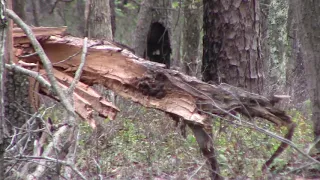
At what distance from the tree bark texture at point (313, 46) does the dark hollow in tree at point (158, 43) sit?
637 cm

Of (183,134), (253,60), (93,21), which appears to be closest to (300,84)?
(253,60)

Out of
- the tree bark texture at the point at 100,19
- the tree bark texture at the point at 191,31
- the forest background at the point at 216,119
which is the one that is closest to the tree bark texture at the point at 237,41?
the forest background at the point at 216,119

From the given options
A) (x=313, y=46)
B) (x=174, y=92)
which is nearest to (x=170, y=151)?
(x=174, y=92)

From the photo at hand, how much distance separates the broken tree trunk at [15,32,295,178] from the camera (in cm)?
559

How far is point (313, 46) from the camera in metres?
6.06

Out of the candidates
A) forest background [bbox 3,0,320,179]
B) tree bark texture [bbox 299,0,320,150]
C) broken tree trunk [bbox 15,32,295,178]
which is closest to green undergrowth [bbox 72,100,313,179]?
forest background [bbox 3,0,320,179]

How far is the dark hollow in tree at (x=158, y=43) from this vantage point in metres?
12.4

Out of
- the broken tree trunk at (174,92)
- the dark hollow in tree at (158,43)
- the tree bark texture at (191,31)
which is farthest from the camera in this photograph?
the tree bark texture at (191,31)

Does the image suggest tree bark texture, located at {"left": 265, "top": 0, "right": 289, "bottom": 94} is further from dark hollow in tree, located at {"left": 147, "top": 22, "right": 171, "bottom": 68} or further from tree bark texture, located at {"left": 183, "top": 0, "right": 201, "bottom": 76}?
dark hollow in tree, located at {"left": 147, "top": 22, "right": 171, "bottom": 68}

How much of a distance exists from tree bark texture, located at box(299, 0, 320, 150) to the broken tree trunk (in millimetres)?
607

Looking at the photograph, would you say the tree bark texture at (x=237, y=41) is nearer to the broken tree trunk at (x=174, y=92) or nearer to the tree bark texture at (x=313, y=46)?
the tree bark texture at (x=313, y=46)

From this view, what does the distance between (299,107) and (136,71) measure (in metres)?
5.50

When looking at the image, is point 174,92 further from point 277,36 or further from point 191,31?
point 191,31

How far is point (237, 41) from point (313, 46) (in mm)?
2763
